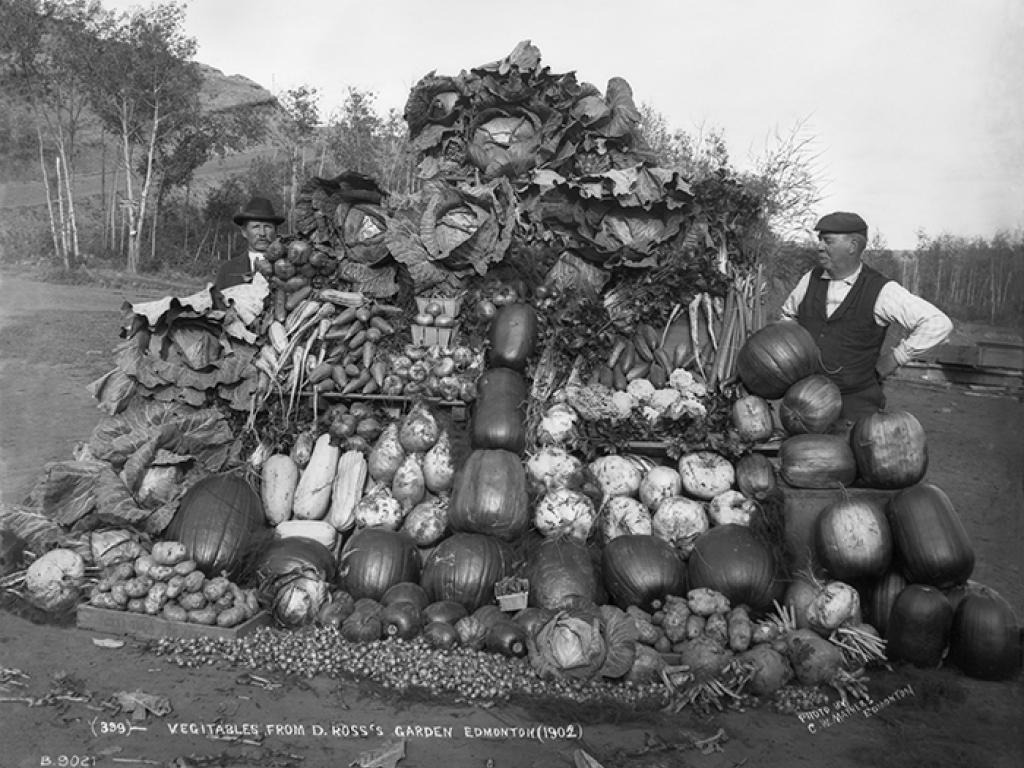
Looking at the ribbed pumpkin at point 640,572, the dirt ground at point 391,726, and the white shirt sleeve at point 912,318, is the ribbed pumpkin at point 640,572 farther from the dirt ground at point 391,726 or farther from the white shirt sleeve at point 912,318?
the white shirt sleeve at point 912,318

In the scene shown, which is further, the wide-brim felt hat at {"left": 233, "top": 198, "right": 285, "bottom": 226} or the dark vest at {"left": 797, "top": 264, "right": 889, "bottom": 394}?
the wide-brim felt hat at {"left": 233, "top": 198, "right": 285, "bottom": 226}

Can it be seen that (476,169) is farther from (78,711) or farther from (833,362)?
(78,711)

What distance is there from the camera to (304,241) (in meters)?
7.56

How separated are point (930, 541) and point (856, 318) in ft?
6.11

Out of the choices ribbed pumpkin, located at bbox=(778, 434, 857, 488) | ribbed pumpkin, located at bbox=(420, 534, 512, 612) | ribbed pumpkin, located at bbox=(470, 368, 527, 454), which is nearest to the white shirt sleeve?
ribbed pumpkin, located at bbox=(778, 434, 857, 488)

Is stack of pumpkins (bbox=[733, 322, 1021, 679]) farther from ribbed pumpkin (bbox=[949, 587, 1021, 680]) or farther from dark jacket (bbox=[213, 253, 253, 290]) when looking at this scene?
dark jacket (bbox=[213, 253, 253, 290])

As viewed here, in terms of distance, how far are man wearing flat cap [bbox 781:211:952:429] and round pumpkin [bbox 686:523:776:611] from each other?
132cm

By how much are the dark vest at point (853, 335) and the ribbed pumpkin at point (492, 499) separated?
2602 mm

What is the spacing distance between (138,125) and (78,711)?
99.1 ft

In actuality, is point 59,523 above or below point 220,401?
below

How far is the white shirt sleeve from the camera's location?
5.99 m

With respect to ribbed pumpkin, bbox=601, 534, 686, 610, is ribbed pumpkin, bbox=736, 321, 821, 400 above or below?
above

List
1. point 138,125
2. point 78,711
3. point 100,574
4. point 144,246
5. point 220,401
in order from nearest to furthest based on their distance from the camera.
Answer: point 78,711, point 100,574, point 220,401, point 138,125, point 144,246

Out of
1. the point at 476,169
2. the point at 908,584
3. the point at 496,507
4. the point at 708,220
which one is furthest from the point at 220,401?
the point at 908,584
